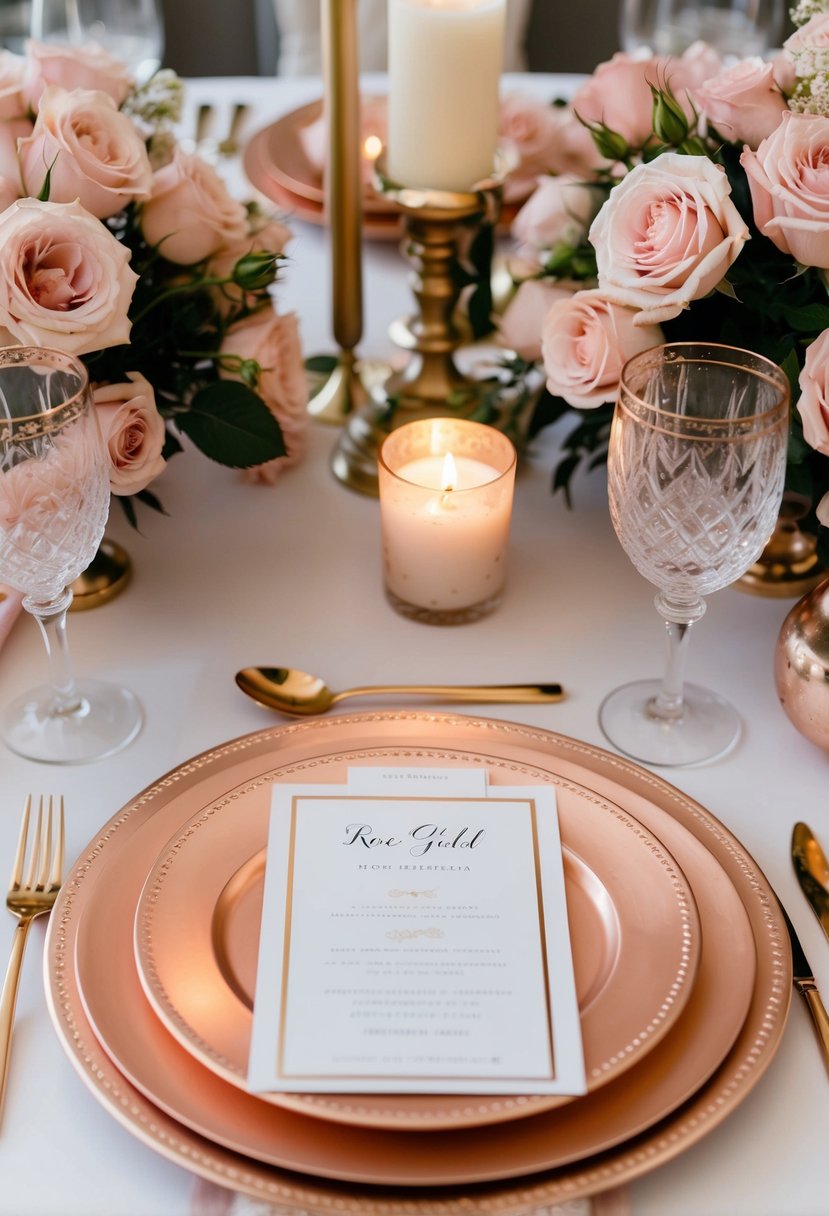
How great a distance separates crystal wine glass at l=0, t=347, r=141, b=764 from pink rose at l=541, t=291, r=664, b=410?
338 millimetres

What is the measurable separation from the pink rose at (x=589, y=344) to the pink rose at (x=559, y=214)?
161 mm

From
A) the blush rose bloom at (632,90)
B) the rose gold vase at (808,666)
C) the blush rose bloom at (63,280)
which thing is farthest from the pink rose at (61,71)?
the rose gold vase at (808,666)

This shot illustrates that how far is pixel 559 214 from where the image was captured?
3.41ft

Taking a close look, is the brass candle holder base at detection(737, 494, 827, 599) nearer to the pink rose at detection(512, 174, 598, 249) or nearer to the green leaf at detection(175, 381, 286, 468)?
the pink rose at detection(512, 174, 598, 249)

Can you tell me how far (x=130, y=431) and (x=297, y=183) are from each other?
1.75 ft

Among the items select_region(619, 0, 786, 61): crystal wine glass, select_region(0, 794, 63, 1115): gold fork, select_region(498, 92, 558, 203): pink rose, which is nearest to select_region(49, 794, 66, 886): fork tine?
select_region(0, 794, 63, 1115): gold fork

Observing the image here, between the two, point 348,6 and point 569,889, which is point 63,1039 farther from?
point 348,6

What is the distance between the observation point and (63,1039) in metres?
0.61

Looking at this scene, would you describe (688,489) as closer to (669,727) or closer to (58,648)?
(669,727)

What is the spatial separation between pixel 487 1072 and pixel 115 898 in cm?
23

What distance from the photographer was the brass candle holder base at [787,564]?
0.97m

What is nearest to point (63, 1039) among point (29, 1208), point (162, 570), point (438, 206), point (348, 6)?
point (29, 1208)

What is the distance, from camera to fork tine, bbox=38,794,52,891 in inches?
28.3

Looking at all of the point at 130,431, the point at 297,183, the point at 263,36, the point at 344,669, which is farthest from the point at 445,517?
the point at 263,36
